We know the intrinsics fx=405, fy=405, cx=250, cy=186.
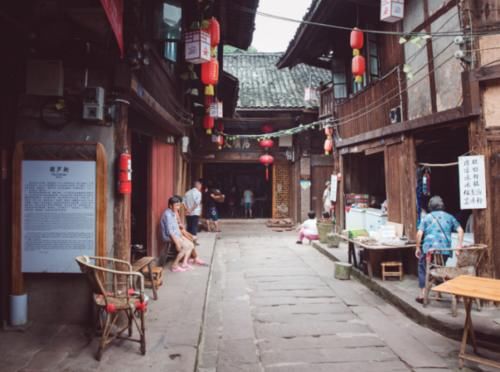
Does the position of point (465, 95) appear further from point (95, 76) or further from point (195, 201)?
point (195, 201)

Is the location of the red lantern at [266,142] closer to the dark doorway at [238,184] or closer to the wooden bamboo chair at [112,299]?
the dark doorway at [238,184]

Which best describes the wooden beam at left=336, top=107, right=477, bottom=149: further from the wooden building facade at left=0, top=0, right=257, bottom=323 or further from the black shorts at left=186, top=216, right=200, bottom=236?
the black shorts at left=186, top=216, right=200, bottom=236

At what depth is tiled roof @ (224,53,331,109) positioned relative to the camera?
Answer: 61.0ft

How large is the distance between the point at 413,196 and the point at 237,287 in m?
4.40

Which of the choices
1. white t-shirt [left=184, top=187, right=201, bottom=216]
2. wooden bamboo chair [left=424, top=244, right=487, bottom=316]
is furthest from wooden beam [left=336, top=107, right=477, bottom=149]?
white t-shirt [left=184, top=187, right=201, bottom=216]

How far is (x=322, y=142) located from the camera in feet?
61.9

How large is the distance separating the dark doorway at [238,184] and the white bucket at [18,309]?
16011 millimetres

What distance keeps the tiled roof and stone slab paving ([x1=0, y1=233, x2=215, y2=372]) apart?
44.2 ft

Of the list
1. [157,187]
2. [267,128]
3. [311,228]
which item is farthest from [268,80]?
[157,187]

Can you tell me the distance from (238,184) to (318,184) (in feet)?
18.0

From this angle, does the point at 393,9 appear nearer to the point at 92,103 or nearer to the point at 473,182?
the point at 473,182

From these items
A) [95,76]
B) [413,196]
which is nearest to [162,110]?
[95,76]

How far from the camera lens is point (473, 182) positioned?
22.1 feet

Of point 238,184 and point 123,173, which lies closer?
point 123,173
